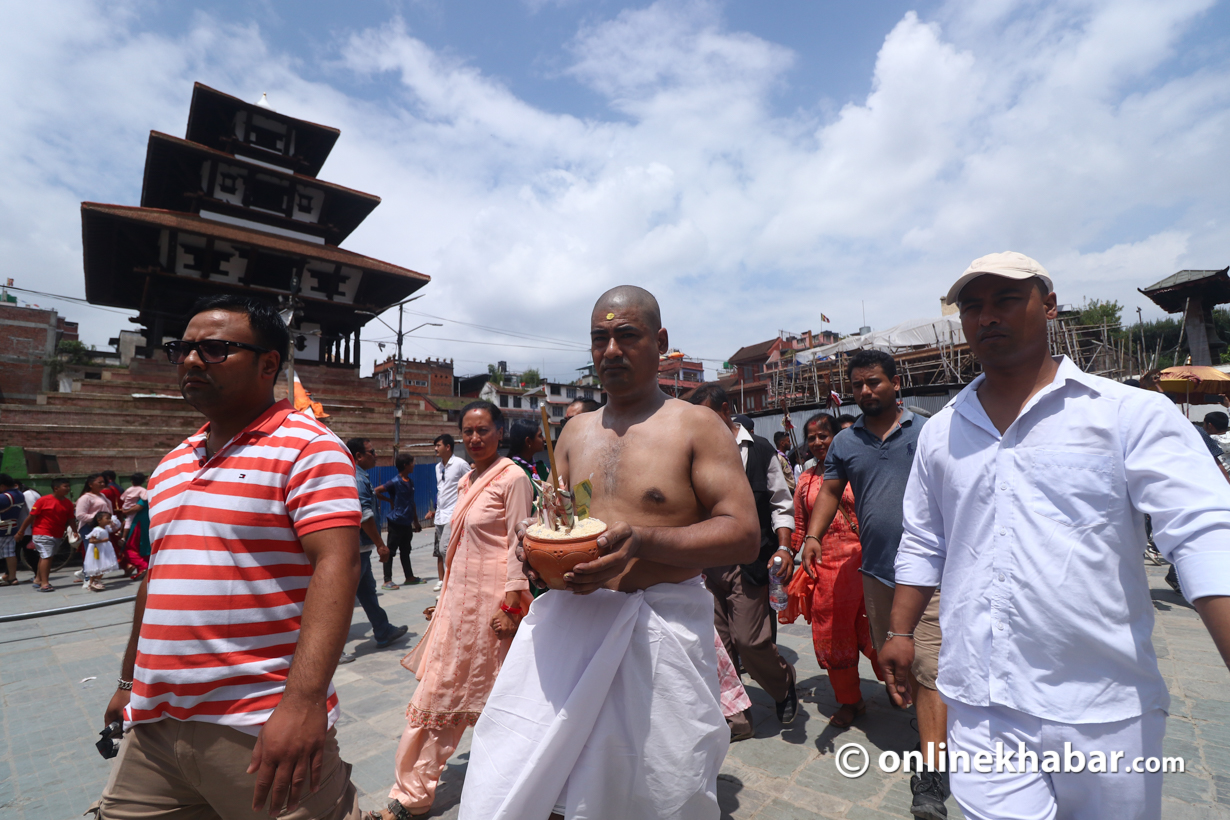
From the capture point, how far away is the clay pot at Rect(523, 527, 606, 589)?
156 cm

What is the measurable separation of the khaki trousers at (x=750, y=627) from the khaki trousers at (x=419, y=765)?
1725 millimetres

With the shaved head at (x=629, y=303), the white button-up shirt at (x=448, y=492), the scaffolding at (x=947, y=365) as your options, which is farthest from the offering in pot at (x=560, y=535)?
the scaffolding at (x=947, y=365)

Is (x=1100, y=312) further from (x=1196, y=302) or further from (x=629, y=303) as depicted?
(x=629, y=303)

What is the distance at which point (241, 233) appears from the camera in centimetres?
2052

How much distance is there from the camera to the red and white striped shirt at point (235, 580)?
158 centimetres

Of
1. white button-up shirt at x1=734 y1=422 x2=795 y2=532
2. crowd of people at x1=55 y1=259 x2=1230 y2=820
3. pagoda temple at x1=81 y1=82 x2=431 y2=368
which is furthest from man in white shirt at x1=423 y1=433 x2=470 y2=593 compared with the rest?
pagoda temple at x1=81 y1=82 x2=431 y2=368

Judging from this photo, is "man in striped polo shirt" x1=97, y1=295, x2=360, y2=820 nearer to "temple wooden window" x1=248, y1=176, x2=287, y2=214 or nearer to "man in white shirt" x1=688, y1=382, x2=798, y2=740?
"man in white shirt" x1=688, y1=382, x2=798, y2=740

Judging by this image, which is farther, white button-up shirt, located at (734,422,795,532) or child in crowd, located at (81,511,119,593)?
child in crowd, located at (81,511,119,593)

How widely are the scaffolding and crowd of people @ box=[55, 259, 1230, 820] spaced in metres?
14.9

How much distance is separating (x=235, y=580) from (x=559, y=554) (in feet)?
2.97

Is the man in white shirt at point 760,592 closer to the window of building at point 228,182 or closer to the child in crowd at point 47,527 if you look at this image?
the child in crowd at point 47,527

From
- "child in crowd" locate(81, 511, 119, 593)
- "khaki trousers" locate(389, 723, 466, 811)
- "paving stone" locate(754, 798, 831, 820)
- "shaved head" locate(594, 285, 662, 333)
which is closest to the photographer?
"shaved head" locate(594, 285, 662, 333)

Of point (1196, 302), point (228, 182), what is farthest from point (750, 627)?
point (228, 182)

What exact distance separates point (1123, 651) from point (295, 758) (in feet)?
6.72
